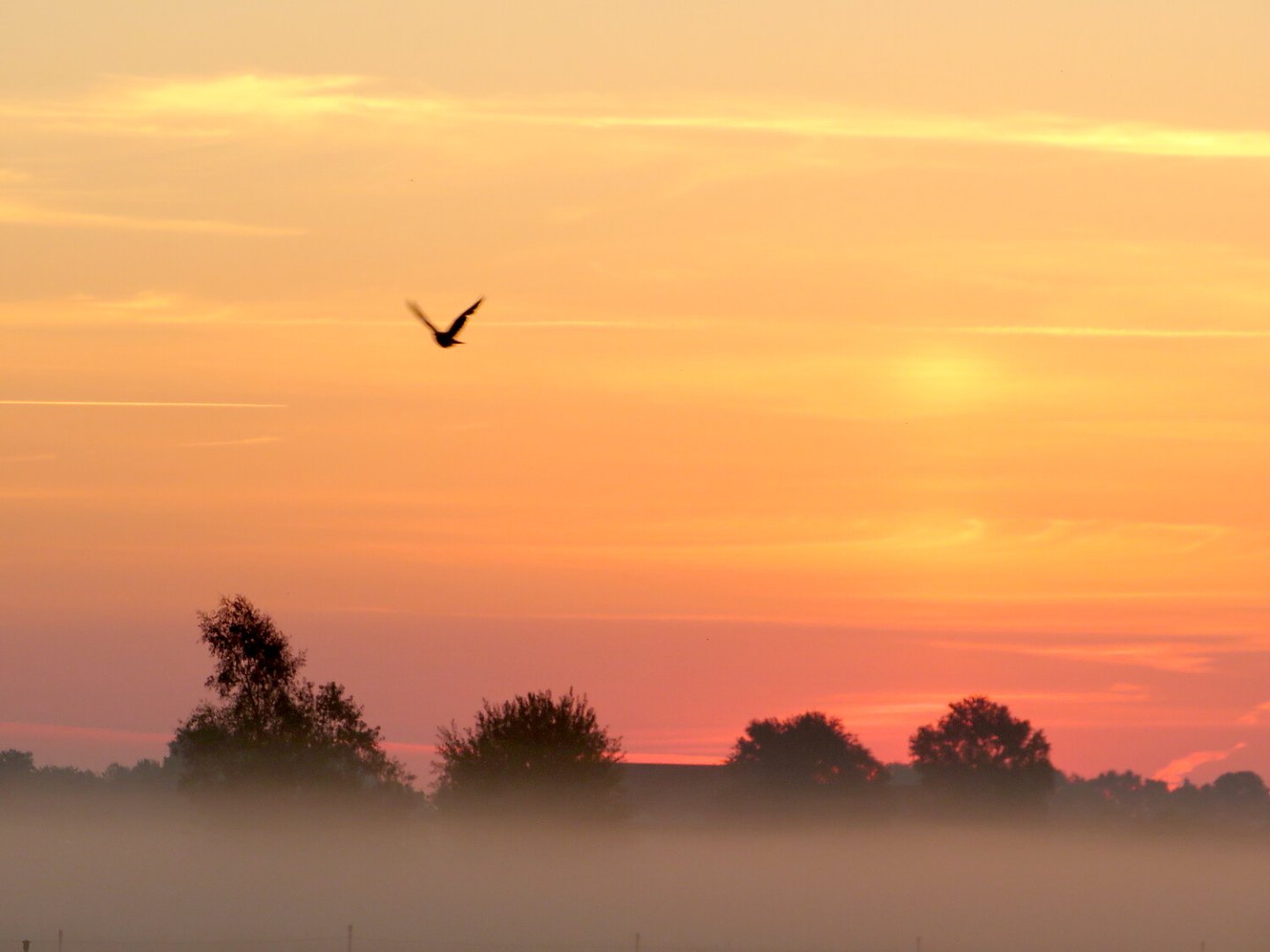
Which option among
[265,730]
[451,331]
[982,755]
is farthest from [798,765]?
[451,331]

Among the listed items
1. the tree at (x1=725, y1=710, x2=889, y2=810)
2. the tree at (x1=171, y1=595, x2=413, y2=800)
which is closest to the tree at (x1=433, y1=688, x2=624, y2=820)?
the tree at (x1=171, y1=595, x2=413, y2=800)

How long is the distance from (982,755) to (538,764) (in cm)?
6460

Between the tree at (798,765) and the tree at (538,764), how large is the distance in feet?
138

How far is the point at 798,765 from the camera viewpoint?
152 m

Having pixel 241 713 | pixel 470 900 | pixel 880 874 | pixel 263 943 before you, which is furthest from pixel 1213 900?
pixel 263 943

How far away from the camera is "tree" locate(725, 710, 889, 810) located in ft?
495

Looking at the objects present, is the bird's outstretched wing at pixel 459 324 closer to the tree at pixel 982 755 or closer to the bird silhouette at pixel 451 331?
the bird silhouette at pixel 451 331

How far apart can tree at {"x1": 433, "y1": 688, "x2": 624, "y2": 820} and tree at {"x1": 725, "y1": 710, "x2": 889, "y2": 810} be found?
138 feet

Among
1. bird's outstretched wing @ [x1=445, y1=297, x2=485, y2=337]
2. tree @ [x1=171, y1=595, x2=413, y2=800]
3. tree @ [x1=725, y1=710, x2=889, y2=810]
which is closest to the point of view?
bird's outstretched wing @ [x1=445, y1=297, x2=485, y2=337]

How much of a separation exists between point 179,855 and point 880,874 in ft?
122

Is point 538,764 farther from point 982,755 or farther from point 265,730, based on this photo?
point 982,755

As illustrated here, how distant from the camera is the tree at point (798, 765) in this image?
151 metres

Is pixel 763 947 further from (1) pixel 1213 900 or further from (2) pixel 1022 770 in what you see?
(2) pixel 1022 770

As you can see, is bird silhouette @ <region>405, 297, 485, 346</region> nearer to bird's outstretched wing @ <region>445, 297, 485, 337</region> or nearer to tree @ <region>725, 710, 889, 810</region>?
bird's outstretched wing @ <region>445, 297, 485, 337</region>
